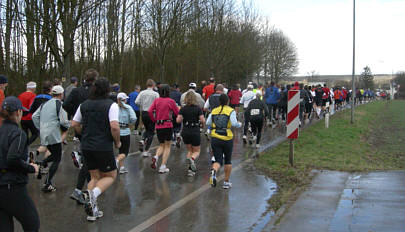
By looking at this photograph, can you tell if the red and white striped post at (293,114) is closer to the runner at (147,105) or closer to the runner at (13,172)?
the runner at (147,105)

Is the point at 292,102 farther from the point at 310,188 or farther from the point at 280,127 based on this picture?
the point at 280,127

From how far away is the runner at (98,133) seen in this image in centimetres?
545

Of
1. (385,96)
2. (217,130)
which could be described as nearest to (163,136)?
(217,130)

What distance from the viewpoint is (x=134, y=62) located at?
94.3 feet

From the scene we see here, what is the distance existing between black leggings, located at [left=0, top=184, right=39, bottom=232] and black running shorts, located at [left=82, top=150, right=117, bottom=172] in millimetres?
1561

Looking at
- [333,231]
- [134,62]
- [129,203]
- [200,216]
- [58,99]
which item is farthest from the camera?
[134,62]

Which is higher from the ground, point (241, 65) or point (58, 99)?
point (241, 65)

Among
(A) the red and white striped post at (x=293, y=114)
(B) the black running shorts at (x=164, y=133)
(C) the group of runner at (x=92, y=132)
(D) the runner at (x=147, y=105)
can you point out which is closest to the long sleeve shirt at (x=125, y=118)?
(C) the group of runner at (x=92, y=132)

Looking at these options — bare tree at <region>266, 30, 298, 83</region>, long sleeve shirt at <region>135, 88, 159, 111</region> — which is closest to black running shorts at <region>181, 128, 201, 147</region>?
long sleeve shirt at <region>135, 88, 159, 111</region>

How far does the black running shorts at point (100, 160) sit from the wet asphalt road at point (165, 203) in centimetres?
75

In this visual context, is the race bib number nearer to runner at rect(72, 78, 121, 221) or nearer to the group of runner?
the group of runner

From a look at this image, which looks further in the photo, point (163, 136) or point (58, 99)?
point (163, 136)

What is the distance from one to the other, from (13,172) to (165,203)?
307 cm

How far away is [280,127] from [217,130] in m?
11.3
